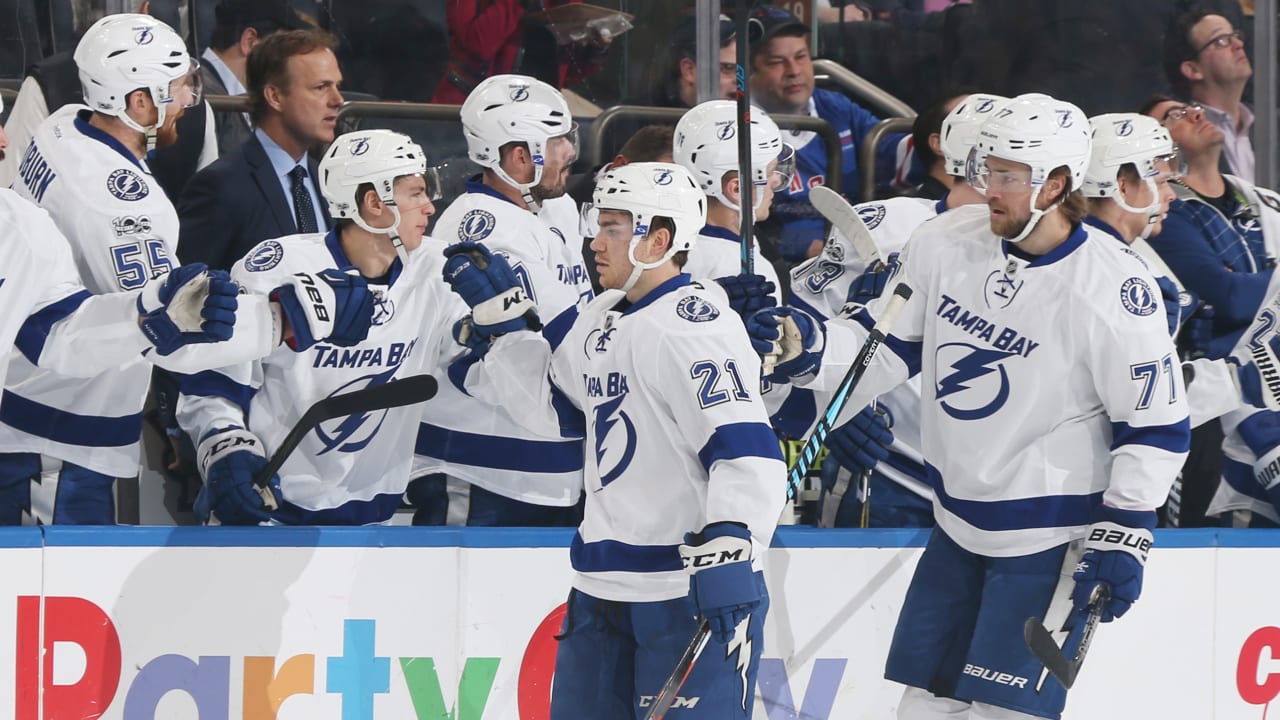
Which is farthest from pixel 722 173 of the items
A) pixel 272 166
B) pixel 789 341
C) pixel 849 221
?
pixel 272 166

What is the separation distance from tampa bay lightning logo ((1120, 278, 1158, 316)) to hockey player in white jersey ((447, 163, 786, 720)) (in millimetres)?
Result: 769

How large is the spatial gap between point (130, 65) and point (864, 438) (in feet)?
6.12

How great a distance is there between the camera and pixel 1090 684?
3990 millimetres

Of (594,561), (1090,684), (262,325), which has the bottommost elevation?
(1090,684)

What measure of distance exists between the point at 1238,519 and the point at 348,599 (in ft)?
7.41

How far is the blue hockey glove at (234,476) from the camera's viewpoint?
362cm

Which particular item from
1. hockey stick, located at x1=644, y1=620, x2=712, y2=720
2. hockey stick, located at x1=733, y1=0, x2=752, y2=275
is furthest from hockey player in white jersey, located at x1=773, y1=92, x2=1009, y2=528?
hockey stick, located at x1=644, y1=620, x2=712, y2=720

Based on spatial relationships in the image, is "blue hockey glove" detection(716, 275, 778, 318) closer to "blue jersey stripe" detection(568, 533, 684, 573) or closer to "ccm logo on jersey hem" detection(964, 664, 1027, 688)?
"blue jersey stripe" detection(568, 533, 684, 573)

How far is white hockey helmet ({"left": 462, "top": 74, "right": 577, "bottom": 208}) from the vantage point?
4.26 meters

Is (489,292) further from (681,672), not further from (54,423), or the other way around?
(54,423)

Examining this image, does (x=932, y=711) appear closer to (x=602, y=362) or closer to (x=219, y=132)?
(x=602, y=362)

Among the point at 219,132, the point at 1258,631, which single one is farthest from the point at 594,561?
the point at 219,132

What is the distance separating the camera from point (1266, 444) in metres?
4.23

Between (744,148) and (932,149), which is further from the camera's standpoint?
(932,149)
